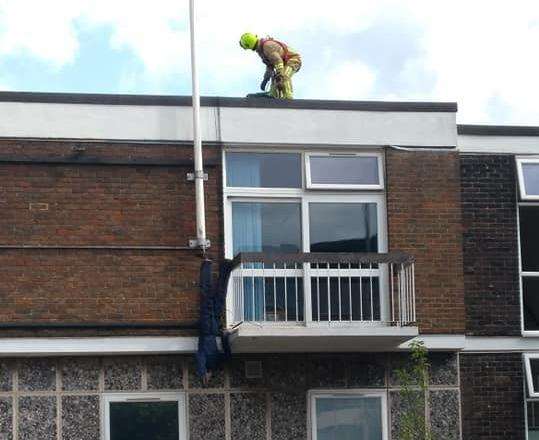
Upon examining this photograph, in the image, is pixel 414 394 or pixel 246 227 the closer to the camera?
pixel 414 394

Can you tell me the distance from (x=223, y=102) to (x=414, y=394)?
3.67 m

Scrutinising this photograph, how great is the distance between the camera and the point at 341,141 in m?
13.9

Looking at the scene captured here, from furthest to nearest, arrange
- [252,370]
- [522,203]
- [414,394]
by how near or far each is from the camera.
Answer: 1. [522,203]
2. [414,394]
3. [252,370]

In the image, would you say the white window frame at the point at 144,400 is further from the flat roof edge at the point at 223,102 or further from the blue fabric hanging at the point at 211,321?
the flat roof edge at the point at 223,102

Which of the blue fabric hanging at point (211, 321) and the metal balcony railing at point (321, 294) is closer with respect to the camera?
the blue fabric hanging at point (211, 321)

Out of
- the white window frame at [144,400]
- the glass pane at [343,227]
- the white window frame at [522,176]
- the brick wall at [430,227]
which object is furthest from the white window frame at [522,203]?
the white window frame at [144,400]

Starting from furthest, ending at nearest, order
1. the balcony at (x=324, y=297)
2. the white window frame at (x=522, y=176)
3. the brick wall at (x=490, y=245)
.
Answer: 1. the white window frame at (x=522, y=176)
2. the brick wall at (x=490, y=245)
3. the balcony at (x=324, y=297)

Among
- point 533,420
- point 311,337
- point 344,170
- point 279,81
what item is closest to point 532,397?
point 533,420

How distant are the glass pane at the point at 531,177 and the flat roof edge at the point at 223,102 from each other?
1.12m

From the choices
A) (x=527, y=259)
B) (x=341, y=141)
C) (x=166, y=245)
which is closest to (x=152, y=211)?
(x=166, y=245)

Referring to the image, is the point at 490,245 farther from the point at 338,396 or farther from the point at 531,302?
the point at 338,396

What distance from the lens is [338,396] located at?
1375cm

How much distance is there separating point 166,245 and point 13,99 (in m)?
2.17

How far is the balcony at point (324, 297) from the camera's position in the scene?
1305cm
